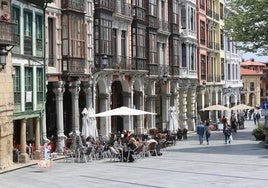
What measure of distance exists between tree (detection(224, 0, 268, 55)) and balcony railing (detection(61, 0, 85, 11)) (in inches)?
468

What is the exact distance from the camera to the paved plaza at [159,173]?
22297mm

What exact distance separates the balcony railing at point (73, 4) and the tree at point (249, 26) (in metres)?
11.9

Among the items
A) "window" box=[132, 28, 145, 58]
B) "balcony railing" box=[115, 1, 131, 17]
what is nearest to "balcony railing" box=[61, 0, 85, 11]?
"balcony railing" box=[115, 1, 131, 17]

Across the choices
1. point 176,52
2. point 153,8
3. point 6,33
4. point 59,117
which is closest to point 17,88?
point 6,33

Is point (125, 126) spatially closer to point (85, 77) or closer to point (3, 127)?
point (85, 77)

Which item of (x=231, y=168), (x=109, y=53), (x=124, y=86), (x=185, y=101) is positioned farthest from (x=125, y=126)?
(x=231, y=168)

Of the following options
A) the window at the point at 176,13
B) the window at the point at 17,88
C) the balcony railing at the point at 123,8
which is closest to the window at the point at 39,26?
the window at the point at 17,88

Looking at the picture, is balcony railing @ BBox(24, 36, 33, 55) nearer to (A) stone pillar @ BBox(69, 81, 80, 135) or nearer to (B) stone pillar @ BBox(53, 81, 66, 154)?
(B) stone pillar @ BBox(53, 81, 66, 154)

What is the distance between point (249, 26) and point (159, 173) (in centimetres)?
2139

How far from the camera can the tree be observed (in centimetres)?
4303

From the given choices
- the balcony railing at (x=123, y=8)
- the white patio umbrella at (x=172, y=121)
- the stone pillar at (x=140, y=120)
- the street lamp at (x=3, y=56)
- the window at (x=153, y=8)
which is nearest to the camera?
the street lamp at (x=3, y=56)

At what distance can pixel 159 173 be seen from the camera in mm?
25359

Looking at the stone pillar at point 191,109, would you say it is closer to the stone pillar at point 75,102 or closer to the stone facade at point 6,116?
the stone pillar at point 75,102

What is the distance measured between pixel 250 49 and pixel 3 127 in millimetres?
21989
